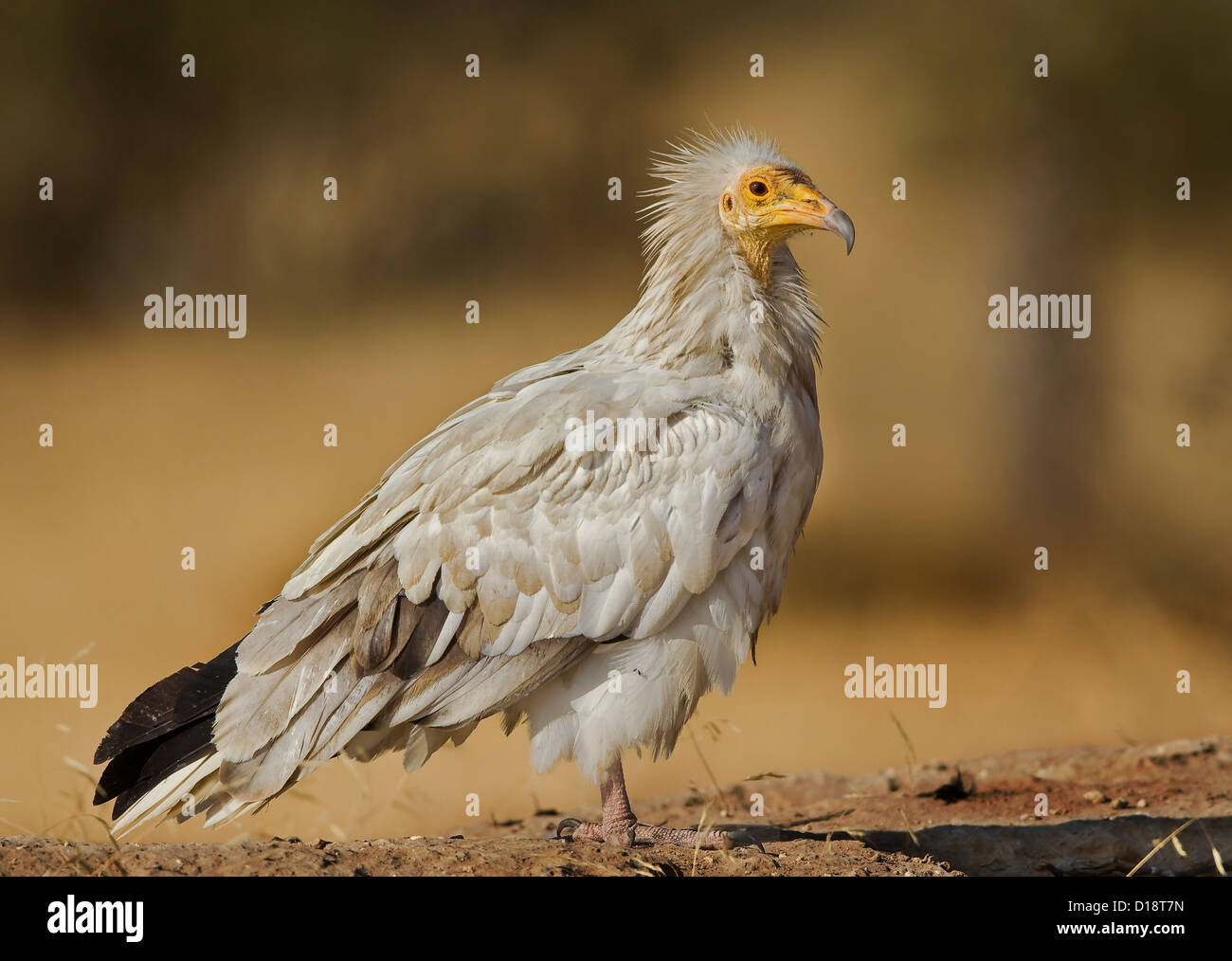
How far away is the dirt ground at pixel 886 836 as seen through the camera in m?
3.85

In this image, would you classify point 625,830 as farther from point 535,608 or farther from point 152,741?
point 152,741

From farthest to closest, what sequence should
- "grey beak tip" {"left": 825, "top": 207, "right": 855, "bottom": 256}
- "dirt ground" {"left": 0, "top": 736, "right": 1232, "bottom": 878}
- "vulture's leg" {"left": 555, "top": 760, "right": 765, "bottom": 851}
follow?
"grey beak tip" {"left": 825, "top": 207, "right": 855, "bottom": 256} < "vulture's leg" {"left": 555, "top": 760, "right": 765, "bottom": 851} < "dirt ground" {"left": 0, "top": 736, "right": 1232, "bottom": 878}

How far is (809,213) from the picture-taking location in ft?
14.8

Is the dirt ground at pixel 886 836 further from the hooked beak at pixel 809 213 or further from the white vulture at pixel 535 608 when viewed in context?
the hooked beak at pixel 809 213

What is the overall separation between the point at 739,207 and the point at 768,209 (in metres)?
0.11

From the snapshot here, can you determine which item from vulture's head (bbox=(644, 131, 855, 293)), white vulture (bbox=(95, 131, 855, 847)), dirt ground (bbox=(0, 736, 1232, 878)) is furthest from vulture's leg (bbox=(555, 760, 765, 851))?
vulture's head (bbox=(644, 131, 855, 293))

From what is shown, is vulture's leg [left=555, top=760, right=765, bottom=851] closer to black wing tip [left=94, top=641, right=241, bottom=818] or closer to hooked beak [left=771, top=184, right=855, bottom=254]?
black wing tip [left=94, top=641, right=241, bottom=818]

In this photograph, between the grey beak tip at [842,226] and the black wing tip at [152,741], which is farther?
the grey beak tip at [842,226]

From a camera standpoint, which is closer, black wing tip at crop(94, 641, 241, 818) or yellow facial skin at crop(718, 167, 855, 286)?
black wing tip at crop(94, 641, 241, 818)

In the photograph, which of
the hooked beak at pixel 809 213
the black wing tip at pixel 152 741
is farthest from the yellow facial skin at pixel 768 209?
the black wing tip at pixel 152 741

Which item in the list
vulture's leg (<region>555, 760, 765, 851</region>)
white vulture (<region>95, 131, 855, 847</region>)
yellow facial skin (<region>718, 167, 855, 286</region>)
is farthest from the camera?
yellow facial skin (<region>718, 167, 855, 286</region>)

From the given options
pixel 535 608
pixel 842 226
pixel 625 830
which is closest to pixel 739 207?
pixel 842 226

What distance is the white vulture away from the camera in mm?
4141

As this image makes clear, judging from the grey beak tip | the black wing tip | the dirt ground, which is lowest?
the dirt ground
